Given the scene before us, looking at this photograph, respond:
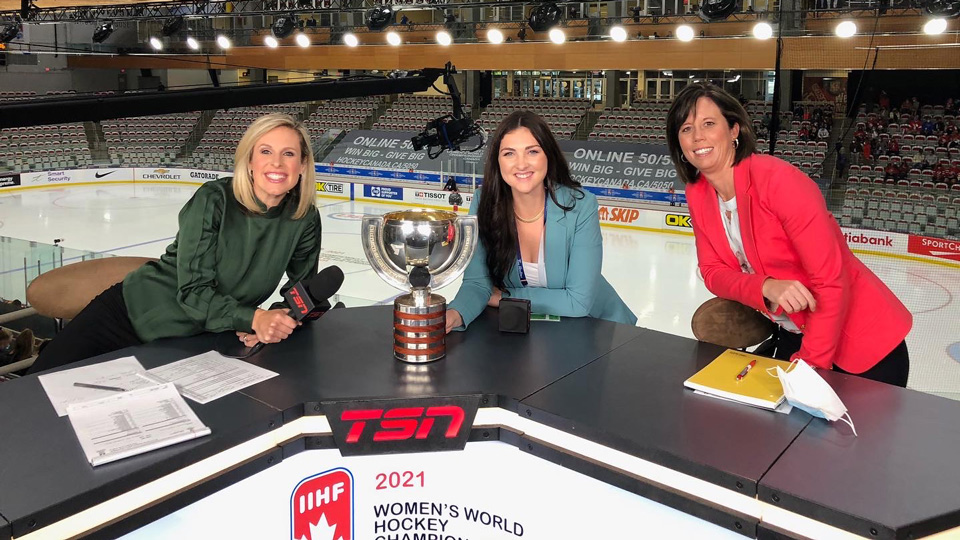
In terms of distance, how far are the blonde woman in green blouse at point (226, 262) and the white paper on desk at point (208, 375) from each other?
0.16m

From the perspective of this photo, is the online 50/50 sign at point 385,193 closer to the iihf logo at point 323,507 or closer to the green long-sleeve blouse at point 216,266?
the green long-sleeve blouse at point 216,266

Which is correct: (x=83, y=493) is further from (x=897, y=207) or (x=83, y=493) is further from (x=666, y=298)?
(x=897, y=207)

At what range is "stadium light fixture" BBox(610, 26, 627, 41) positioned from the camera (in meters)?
13.0

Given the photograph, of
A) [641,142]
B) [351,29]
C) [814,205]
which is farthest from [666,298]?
[351,29]

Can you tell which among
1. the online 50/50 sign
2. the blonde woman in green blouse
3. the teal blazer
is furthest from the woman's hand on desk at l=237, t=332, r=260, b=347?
the online 50/50 sign

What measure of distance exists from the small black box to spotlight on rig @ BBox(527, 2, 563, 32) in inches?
449

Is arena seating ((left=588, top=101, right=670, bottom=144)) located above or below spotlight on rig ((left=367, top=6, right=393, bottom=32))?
below

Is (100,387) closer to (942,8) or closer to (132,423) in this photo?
(132,423)

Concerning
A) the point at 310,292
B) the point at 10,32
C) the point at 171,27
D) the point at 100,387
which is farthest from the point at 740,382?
the point at 10,32

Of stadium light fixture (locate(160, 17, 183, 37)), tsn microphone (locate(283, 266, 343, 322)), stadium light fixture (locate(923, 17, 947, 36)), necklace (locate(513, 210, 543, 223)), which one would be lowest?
tsn microphone (locate(283, 266, 343, 322))

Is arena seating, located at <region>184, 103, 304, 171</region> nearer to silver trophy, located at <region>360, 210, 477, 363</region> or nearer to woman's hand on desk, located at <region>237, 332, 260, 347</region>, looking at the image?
woman's hand on desk, located at <region>237, 332, 260, 347</region>

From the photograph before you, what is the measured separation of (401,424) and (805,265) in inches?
47.8

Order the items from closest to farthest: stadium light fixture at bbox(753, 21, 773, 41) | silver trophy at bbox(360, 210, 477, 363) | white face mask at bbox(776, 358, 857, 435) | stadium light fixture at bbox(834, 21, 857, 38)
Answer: white face mask at bbox(776, 358, 857, 435) < silver trophy at bbox(360, 210, 477, 363) < stadium light fixture at bbox(834, 21, 857, 38) < stadium light fixture at bbox(753, 21, 773, 41)

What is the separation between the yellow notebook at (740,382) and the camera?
1.73 m
